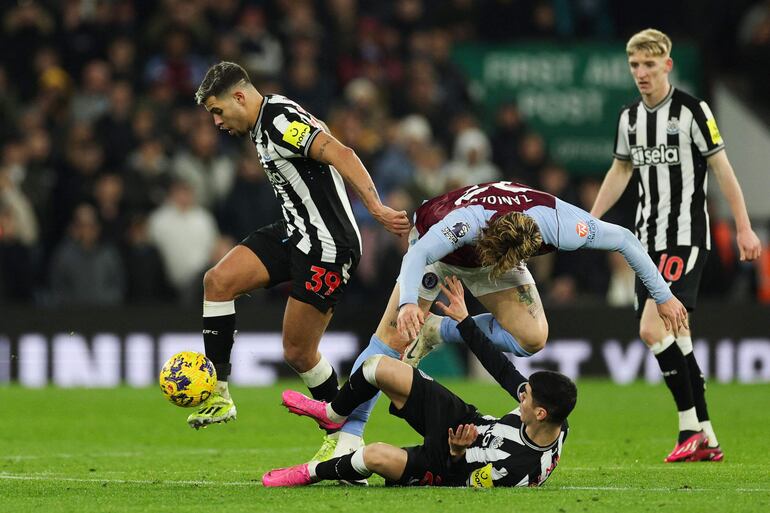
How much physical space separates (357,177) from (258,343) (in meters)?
8.10

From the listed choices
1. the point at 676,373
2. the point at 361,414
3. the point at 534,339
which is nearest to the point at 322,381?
the point at 361,414

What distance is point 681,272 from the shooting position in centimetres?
964

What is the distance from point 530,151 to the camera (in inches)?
714

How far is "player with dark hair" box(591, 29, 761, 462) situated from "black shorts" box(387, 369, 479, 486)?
2.18m

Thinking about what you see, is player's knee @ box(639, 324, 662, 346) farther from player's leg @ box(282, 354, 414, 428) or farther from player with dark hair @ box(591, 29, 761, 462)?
player's leg @ box(282, 354, 414, 428)

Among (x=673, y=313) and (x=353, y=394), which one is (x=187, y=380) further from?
(x=673, y=313)

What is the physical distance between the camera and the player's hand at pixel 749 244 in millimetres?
9195

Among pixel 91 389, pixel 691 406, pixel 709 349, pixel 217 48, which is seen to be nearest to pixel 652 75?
pixel 691 406

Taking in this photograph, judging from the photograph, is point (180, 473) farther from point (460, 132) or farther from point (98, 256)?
point (460, 132)

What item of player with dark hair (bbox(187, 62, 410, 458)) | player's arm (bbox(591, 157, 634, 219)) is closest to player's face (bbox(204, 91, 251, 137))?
player with dark hair (bbox(187, 62, 410, 458))

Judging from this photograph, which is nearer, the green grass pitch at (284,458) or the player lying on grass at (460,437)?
the green grass pitch at (284,458)

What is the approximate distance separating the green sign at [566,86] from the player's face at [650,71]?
10.2 metres

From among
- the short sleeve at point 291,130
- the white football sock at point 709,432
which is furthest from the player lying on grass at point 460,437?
the white football sock at point 709,432

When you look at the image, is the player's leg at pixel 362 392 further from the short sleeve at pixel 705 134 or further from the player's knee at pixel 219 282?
the short sleeve at pixel 705 134
